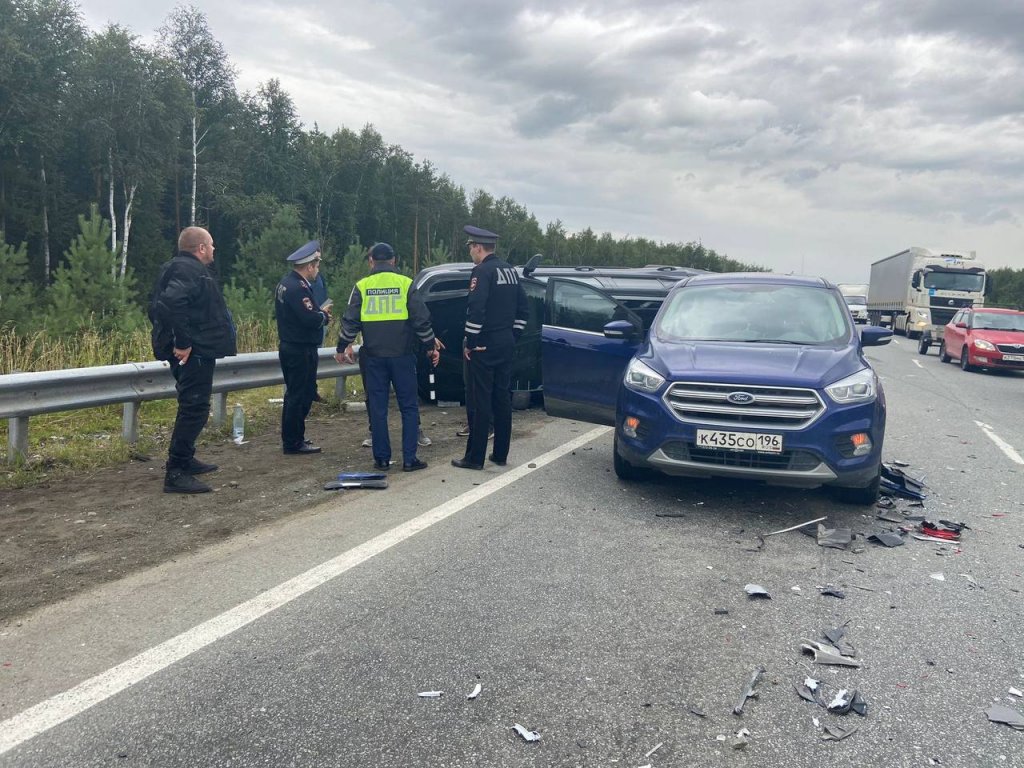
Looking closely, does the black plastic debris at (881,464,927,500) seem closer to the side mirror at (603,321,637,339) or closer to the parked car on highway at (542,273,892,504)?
the parked car on highway at (542,273,892,504)

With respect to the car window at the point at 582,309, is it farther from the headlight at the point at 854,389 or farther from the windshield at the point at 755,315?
the headlight at the point at 854,389

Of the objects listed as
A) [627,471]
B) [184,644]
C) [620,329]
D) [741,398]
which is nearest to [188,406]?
[184,644]

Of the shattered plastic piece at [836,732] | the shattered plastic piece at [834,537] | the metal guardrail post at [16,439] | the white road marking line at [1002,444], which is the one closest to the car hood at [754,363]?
the shattered plastic piece at [834,537]

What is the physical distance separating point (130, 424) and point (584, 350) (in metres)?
4.22

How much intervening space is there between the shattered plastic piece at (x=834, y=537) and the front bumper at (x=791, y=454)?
351 millimetres

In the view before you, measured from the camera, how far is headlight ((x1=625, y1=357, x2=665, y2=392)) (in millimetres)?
6082

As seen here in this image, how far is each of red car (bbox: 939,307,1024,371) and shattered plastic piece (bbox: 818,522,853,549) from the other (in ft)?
53.6

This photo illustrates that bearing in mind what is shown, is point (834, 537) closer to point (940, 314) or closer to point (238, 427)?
point (238, 427)

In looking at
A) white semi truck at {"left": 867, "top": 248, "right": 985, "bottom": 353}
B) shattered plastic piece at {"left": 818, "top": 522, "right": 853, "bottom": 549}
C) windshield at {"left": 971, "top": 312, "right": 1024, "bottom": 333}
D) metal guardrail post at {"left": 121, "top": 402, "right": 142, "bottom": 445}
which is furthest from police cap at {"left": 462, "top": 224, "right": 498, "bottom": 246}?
white semi truck at {"left": 867, "top": 248, "right": 985, "bottom": 353}

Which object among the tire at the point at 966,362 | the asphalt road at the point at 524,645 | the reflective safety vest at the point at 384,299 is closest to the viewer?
the asphalt road at the point at 524,645

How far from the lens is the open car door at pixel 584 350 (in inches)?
302

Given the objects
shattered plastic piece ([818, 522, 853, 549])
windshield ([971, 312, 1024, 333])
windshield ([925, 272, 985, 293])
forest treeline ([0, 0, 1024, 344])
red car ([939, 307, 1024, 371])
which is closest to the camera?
shattered plastic piece ([818, 522, 853, 549])

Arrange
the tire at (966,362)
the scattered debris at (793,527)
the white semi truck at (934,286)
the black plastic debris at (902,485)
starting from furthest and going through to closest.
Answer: the white semi truck at (934,286), the tire at (966,362), the black plastic debris at (902,485), the scattered debris at (793,527)

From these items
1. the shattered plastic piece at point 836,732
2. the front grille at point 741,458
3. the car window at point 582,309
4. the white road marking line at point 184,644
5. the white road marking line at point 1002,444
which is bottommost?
the white road marking line at point 1002,444
